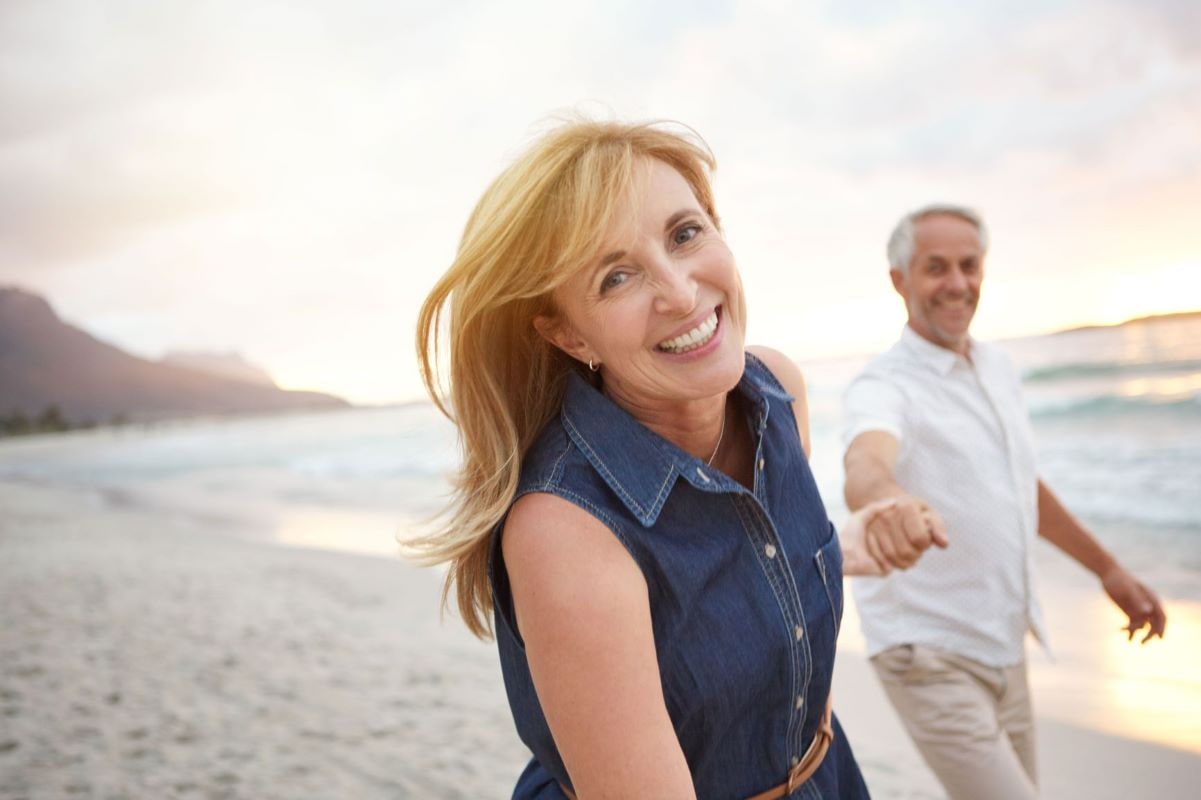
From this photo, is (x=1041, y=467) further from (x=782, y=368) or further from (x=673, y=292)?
(x=673, y=292)

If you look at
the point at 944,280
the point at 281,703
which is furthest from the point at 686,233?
the point at 281,703

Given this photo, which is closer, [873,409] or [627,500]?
[627,500]

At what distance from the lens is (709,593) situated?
4.99 ft

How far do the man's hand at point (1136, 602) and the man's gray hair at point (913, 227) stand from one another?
4.15ft

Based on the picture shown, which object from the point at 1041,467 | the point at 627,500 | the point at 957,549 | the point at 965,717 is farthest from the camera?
the point at 1041,467

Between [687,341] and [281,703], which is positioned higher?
[687,341]

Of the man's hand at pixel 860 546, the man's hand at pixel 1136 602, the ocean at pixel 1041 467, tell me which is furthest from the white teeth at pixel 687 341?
the man's hand at pixel 1136 602

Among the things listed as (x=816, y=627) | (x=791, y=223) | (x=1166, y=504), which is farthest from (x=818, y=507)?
(x=791, y=223)

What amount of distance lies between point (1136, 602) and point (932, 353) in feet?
3.52

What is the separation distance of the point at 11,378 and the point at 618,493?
74222mm

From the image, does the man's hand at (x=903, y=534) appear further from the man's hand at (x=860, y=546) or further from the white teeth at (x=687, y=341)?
the white teeth at (x=687, y=341)

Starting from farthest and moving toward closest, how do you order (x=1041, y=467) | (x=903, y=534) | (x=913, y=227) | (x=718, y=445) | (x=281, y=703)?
1. (x=1041, y=467)
2. (x=281, y=703)
3. (x=913, y=227)
4. (x=903, y=534)
5. (x=718, y=445)

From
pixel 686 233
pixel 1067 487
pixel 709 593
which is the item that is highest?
pixel 686 233

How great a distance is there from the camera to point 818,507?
184 cm
